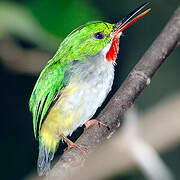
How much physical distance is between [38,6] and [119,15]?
2305mm

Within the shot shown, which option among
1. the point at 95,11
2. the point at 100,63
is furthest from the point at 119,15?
the point at 95,11

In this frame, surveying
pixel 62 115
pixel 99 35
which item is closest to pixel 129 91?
pixel 62 115

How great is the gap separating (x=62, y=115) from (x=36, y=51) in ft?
2.73

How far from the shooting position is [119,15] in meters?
4.40

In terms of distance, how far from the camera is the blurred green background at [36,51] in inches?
87.7

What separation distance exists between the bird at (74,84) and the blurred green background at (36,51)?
0.59 ft

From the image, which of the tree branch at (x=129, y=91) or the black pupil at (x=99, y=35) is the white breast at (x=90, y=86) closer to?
the black pupil at (x=99, y=35)

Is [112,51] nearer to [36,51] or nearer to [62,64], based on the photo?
[62,64]

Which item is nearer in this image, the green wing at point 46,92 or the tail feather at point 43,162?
the green wing at point 46,92

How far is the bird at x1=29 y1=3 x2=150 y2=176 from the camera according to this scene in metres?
2.65

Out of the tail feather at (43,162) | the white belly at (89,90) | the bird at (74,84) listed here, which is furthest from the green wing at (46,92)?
the tail feather at (43,162)

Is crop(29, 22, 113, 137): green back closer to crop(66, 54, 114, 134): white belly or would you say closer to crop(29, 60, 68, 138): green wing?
crop(29, 60, 68, 138): green wing

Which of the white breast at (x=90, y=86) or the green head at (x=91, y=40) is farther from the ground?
the green head at (x=91, y=40)

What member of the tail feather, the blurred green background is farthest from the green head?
the tail feather
